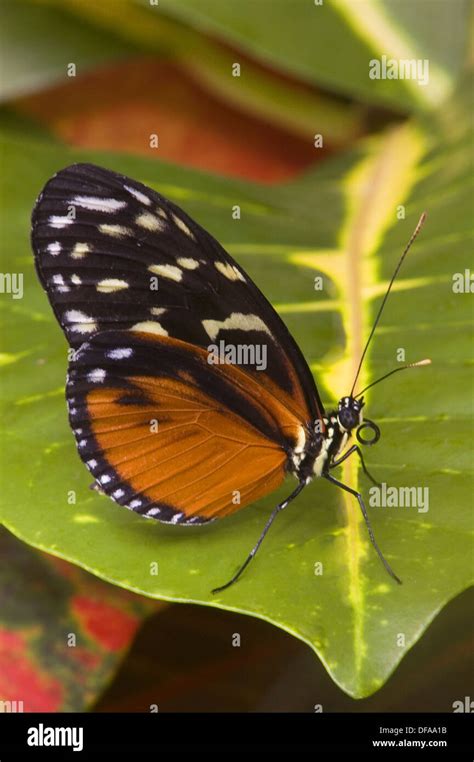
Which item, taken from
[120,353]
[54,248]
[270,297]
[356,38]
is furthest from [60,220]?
[356,38]

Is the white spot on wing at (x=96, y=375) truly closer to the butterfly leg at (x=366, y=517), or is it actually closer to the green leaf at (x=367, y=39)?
the butterfly leg at (x=366, y=517)

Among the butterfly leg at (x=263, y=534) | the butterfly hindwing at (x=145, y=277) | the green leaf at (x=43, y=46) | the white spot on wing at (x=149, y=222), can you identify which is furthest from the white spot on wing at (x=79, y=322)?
the green leaf at (x=43, y=46)

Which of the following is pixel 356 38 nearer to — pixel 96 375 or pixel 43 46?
pixel 43 46

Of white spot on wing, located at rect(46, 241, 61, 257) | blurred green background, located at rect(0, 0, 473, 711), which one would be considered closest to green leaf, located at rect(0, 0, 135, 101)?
blurred green background, located at rect(0, 0, 473, 711)

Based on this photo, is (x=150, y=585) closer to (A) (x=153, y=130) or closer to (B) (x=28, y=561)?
(B) (x=28, y=561)

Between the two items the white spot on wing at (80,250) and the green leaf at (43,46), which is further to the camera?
the green leaf at (43,46)

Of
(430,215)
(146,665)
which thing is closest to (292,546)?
(146,665)
